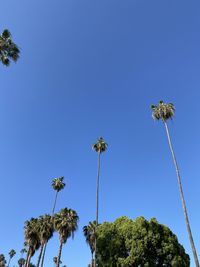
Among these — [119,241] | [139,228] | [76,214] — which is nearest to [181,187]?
[139,228]

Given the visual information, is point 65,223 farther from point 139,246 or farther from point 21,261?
point 21,261

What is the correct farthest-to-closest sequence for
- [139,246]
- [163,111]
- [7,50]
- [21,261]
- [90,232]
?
1. [21,261]
2. [90,232]
3. [163,111]
4. [139,246]
5. [7,50]

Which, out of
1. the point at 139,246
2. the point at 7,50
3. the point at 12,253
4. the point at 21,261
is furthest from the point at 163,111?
Result: the point at 12,253

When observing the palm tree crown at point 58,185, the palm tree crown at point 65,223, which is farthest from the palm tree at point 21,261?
the palm tree crown at point 65,223

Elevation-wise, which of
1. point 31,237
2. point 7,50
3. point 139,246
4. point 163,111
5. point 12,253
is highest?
point 12,253

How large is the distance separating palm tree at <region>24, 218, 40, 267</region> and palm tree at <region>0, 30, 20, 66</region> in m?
31.5

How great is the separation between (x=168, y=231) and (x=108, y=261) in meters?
10.1

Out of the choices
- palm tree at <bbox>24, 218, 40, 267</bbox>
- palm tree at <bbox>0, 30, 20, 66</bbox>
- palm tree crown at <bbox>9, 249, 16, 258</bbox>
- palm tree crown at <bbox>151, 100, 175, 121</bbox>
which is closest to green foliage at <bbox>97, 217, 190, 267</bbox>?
palm tree at <bbox>24, 218, 40, 267</bbox>

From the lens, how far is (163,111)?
42.6 metres

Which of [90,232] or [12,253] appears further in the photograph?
[12,253]

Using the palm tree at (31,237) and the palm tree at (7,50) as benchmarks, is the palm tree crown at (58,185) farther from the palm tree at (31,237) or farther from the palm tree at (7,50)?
the palm tree at (7,50)

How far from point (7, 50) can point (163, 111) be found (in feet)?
81.4

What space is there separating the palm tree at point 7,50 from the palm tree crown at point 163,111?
78.0ft

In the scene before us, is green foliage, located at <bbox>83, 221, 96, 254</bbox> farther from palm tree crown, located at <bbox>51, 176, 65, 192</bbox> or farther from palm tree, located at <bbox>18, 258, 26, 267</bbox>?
palm tree, located at <bbox>18, 258, 26, 267</bbox>
